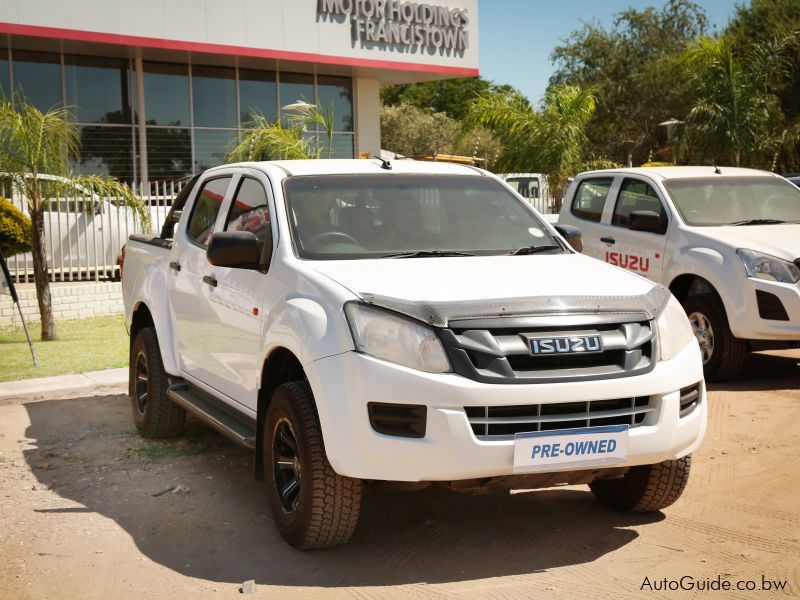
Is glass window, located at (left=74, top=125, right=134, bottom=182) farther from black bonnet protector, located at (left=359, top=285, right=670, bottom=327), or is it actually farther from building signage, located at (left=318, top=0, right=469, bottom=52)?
black bonnet protector, located at (left=359, top=285, right=670, bottom=327)

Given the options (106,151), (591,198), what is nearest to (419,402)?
(591,198)

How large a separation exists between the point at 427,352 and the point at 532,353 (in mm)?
422

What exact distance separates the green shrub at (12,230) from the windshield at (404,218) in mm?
9197

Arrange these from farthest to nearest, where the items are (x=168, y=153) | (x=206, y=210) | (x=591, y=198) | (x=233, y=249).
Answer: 1. (x=168, y=153)
2. (x=591, y=198)
3. (x=206, y=210)
4. (x=233, y=249)

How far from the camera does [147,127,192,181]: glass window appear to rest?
2255cm

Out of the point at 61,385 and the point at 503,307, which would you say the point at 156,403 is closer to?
the point at 61,385

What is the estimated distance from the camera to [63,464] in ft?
21.3

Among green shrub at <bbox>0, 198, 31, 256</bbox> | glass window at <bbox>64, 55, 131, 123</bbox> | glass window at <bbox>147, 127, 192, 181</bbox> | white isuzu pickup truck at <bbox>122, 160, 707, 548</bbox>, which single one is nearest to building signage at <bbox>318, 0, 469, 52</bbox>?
glass window at <bbox>147, 127, 192, 181</bbox>

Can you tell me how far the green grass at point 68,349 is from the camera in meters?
10.0

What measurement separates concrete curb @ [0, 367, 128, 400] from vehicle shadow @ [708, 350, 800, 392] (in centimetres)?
511

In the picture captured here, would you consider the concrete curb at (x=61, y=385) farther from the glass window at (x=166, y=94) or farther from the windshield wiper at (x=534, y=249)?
the glass window at (x=166, y=94)

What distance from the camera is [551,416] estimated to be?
4.23 m

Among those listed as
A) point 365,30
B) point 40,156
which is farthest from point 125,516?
point 365,30

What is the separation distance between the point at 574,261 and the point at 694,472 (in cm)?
164
